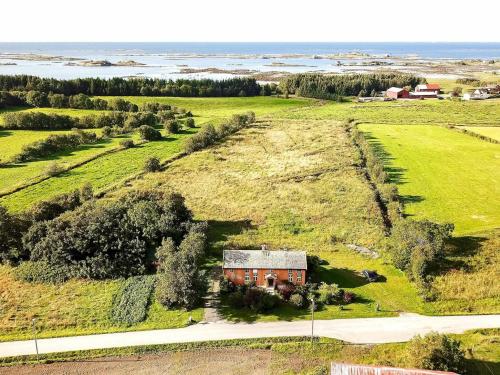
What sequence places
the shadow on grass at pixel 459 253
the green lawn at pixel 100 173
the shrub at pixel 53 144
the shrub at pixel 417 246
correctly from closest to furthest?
the shrub at pixel 417 246 → the shadow on grass at pixel 459 253 → the green lawn at pixel 100 173 → the shrub at pixel 53 144

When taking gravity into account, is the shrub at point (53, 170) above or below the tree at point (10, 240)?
above

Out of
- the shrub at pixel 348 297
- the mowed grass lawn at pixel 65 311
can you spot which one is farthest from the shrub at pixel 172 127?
the shrub at pixel 348 297

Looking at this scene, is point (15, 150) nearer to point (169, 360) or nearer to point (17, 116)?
point (17, 116)

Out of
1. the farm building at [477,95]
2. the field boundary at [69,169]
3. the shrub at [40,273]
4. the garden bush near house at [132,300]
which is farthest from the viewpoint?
the farm building at [477,95]

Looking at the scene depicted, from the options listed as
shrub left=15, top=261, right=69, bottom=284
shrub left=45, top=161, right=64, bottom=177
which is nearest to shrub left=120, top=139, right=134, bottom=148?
shrub left=45, top=161, right=64, bottom=177

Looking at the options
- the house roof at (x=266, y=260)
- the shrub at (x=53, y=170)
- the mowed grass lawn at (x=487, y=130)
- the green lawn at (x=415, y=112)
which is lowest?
the house roof at (x=266, y=260)

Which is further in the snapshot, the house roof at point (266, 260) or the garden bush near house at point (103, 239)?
the garden bush near house at point (103, 239)

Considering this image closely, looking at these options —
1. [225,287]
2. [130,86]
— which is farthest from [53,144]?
[130,86]

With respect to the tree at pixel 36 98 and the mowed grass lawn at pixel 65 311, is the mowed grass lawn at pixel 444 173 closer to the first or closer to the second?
the mowed grass lawn at pixel 65 311
